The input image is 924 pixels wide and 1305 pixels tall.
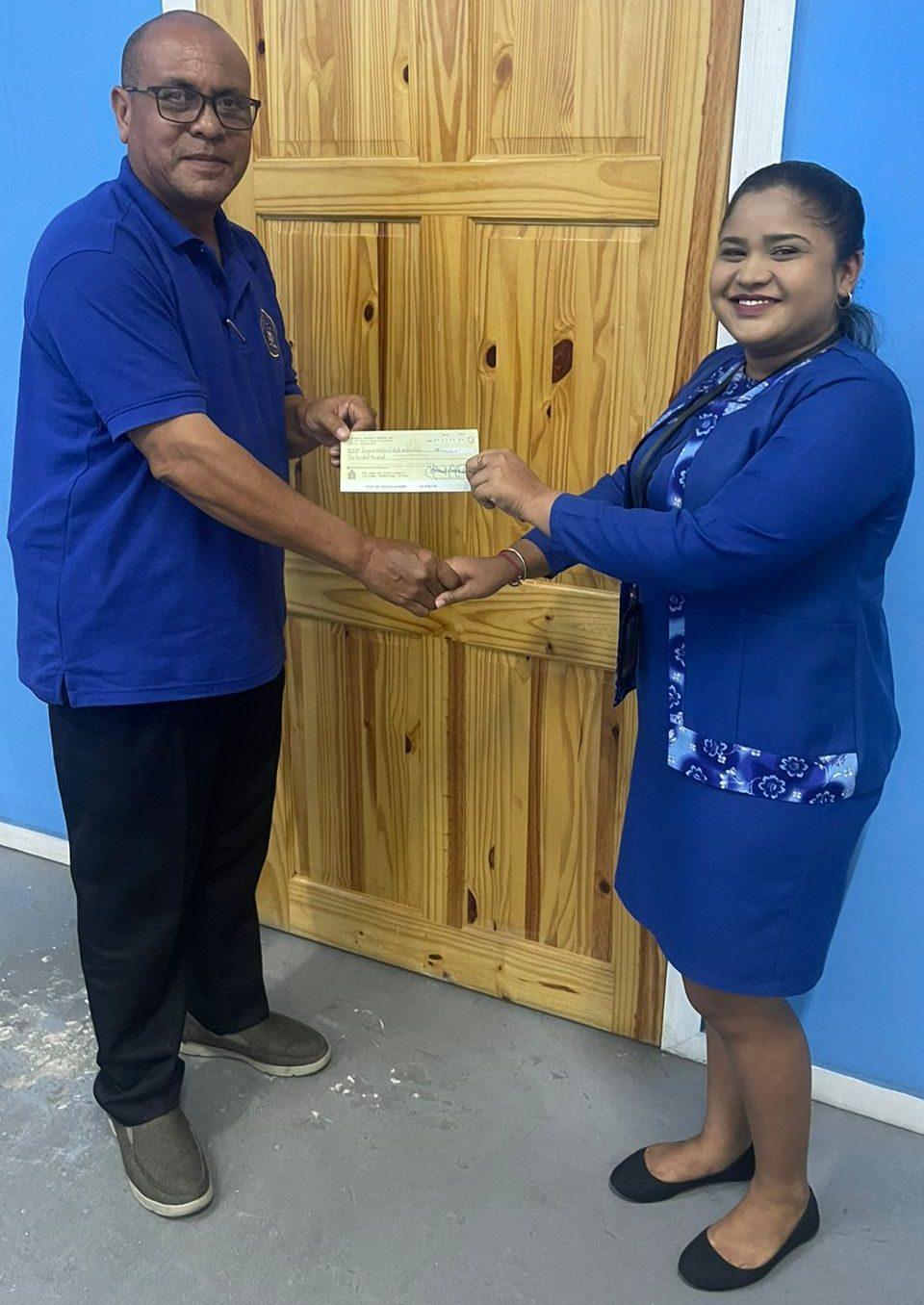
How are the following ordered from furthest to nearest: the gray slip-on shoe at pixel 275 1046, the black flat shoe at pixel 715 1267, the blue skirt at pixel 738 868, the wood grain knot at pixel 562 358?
1. the gray slip-on shoe at pixel 275 1046
2. the wood grain knot at pixel 562 358
3. the black flat shoe at pixel 715 1267
4. the blue skirt at pixel 738 868

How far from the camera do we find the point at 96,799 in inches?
63.6

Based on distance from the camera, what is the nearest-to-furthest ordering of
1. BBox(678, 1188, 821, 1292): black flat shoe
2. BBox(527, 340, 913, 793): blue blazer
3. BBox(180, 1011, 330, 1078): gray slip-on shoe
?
BBox(527, 340, 913, 793): blue blazer, BBox(678, 1188, 821, 1292): black flat shoe, BBox(180, 1011, 330, 1078): gray slip-on shoe

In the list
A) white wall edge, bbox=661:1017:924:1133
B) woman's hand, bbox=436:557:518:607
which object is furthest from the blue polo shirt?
white wall edge, bbox=661:1017:924:1133

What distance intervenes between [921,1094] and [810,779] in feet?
2.89

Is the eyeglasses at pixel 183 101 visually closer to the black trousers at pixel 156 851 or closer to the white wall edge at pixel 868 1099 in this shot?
the black trousers at pixel 156 851

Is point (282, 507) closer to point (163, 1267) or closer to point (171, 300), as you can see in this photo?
point (171, 300)

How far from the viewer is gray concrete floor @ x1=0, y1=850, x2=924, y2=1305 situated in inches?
63.0

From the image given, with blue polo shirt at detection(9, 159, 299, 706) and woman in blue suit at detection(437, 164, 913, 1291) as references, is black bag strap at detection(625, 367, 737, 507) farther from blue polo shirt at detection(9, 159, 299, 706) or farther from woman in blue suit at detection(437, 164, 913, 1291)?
blue polo shirt at detection(9, 159, 299, 706)

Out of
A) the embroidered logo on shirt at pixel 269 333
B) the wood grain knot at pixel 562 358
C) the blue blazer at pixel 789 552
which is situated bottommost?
the blue blazer at pixel 789 552

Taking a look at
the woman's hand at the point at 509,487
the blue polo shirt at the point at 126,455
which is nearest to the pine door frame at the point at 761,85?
the woman's hand at the point at 509,487

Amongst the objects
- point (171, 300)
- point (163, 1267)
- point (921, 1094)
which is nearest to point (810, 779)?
point (921, 1094)

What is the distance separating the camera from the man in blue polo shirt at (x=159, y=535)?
1427mm

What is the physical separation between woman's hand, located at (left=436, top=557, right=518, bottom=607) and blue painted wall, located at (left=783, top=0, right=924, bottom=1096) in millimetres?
575

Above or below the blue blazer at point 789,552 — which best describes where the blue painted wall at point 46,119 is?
above
